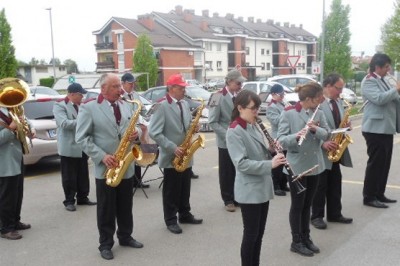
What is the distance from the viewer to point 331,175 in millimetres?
5957

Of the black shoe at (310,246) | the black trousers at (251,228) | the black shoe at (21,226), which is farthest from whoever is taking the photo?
the black shoe at (21,226)

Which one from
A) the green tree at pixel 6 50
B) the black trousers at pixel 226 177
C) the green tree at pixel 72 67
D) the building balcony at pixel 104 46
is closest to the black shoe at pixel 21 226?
the black trousers at pixel 226 177

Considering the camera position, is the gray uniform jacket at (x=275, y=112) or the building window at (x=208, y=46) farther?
the building window at (x=208, y=46)

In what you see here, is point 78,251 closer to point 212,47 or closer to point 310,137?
point 310,137

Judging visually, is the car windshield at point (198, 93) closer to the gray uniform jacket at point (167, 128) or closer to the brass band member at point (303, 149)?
the gray uniform jacket at point (167, 128)

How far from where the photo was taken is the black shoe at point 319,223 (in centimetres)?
573

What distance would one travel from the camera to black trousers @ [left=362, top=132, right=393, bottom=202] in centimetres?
652

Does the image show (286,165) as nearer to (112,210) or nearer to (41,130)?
(112,210)

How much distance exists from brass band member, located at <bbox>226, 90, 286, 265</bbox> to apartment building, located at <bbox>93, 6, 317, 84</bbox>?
46851mm

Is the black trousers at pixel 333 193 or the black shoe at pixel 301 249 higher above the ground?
the black trousers at pixel 333 193

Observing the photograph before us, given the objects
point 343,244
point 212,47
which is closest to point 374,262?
point 343,244

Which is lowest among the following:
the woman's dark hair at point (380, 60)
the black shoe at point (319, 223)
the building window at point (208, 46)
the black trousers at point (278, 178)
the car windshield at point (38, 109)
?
the black shoe at point (319, 223)

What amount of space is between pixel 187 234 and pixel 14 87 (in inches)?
112

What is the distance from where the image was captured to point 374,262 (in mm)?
4719
